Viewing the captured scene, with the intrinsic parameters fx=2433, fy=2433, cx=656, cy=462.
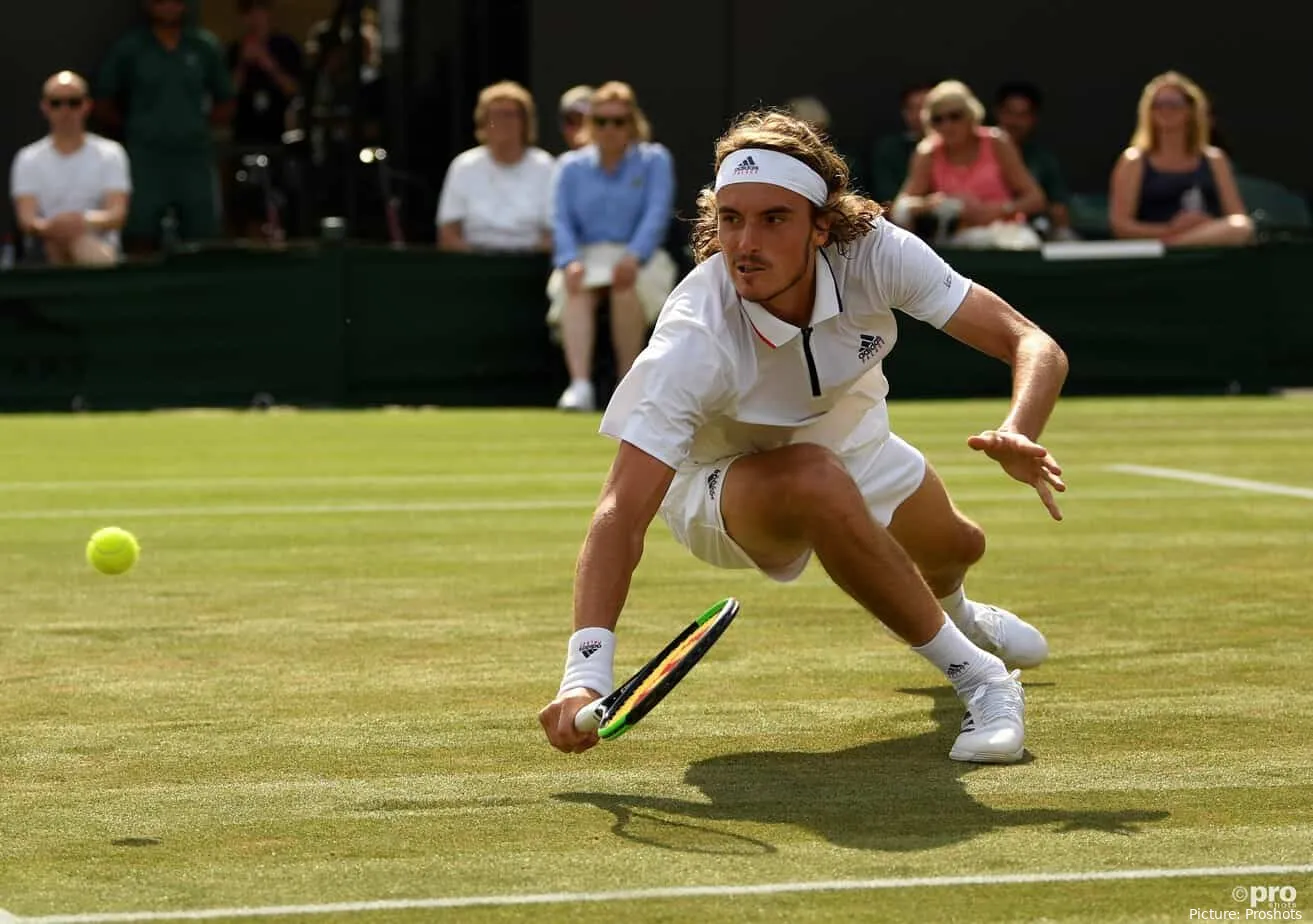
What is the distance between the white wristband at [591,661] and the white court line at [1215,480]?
20.2 feet

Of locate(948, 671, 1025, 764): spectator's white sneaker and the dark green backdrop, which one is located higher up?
locate(948, 671, 1025, 764): spectator's white sneaker

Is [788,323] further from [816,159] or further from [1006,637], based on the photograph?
[1006,637]

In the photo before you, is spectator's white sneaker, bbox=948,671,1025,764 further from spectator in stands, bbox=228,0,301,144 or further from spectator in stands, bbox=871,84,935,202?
spectator in stands, bbox=228,0,301,144

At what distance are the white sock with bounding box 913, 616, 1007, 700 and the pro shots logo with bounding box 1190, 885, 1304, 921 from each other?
1.40 metres

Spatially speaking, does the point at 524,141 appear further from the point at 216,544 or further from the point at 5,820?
the point at 5,820

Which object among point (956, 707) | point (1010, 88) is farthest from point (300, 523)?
point (1010, 88)

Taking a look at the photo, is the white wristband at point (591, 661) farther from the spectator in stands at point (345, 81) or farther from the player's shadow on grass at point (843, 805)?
the spectator in stands at point (345, 81)

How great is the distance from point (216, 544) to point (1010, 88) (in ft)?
34.2

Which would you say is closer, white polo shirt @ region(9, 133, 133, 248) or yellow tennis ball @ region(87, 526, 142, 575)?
yellow tennis ball @ region(87, 526, 142, 575)

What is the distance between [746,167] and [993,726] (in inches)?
52.1

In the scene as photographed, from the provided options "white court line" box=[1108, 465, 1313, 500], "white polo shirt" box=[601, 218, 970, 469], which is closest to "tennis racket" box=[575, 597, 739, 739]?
"white polo shirt" box=[601, 218, 970, 469]

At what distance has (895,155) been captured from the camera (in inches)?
723

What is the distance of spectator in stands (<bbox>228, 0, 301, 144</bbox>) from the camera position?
18.9 meters

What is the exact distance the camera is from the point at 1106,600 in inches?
298
